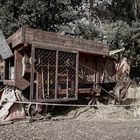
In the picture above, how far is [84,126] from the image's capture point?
830 cm

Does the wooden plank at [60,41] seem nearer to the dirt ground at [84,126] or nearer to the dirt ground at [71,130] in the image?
the dirt ground at [84,126]

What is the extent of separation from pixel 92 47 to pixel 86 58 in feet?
2.03

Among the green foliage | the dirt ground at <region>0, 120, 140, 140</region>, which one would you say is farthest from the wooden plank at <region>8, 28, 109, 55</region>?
the green foliage

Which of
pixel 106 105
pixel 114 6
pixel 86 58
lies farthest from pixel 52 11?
pixel 106 105

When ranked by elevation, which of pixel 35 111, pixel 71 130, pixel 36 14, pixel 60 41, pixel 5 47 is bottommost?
pixel 71 130

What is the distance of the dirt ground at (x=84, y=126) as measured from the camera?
7059 mm

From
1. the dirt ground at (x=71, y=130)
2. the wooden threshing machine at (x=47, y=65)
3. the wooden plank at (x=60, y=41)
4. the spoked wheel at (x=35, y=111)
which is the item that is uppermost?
the wooden plank at (x=60, y=41)

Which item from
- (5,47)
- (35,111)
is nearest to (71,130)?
(35,111)

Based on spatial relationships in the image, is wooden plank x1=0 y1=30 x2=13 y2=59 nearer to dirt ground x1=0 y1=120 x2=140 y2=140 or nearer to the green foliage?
dirt ground x1=0 y1=120 x2=140 y2=140

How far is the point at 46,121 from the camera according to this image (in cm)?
882

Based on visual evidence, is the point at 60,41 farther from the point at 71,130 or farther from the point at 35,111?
the point at 71,130

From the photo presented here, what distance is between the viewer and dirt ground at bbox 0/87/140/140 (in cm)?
706

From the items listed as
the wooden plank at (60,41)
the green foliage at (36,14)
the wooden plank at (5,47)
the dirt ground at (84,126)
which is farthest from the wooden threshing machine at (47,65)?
the green foliage at (36,14)

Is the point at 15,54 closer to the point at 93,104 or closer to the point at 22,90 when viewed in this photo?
the point at 22,90
